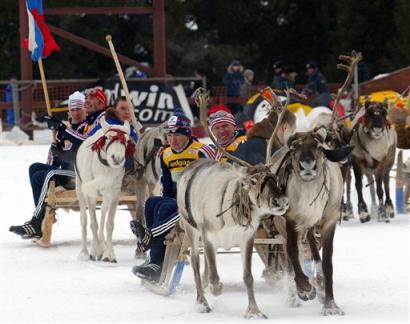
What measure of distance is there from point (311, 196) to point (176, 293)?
1.74 m

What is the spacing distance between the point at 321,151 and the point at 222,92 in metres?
21.1

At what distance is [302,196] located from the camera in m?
10.0

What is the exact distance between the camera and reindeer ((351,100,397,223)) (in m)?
17.1

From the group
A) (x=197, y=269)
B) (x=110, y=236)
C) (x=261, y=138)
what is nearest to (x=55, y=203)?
(x=110, y=236)

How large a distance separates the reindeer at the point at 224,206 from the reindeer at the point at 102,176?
2.97 m

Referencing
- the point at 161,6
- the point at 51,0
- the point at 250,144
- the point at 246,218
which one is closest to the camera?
the point at 246,218

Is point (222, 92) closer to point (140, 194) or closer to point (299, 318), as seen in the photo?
point (140, 194)

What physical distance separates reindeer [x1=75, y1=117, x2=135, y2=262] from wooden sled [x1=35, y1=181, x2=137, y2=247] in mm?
642

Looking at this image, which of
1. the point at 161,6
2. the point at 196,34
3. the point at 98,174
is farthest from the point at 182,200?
the point at 196,34

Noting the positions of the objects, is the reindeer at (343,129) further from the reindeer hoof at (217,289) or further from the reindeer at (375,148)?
the reindeer hoof at (217,289)

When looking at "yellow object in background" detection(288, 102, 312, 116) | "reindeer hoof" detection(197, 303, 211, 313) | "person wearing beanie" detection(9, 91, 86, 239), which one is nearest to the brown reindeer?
"reindeer hoof" detection(197, 303, 211, 313)

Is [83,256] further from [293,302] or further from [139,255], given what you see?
[293,302]

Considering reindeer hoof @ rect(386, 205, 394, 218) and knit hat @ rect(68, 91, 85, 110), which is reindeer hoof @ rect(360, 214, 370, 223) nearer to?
reindeer hoof @ rect(386, 205, 394, 218)

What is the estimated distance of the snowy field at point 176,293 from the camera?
1002cm
